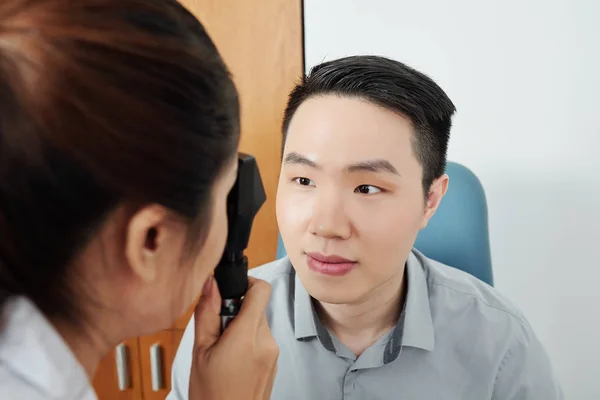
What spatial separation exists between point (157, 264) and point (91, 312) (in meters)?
0.08

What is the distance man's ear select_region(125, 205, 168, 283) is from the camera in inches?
18.3

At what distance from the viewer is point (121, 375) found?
1.64 m

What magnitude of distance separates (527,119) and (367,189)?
0.70 meters

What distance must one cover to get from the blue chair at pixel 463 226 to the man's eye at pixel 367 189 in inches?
11.8

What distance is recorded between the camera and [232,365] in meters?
0.68

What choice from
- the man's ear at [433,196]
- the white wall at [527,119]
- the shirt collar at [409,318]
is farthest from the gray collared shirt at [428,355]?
the white wall at [527,119]

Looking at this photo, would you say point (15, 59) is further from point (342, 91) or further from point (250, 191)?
point (342, 91)

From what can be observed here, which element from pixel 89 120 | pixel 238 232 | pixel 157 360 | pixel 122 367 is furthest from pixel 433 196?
pixel 122 367

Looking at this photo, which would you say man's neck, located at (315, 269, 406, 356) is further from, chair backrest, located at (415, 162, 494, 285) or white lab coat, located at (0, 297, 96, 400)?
white lab coat, located at (0, 297, 96, 400)

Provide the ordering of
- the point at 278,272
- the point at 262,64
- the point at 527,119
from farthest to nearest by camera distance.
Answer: the point at 262,64
the point at 527,119
the point at 278,272

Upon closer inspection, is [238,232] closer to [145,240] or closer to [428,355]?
[145,240]

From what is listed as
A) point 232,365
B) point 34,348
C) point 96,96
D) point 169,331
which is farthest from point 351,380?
point 169,331

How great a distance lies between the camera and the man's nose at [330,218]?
809 mm

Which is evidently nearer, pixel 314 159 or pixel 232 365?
pixel 232 365
